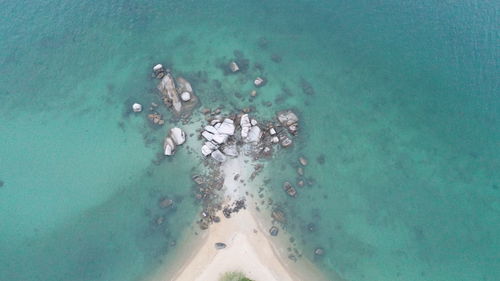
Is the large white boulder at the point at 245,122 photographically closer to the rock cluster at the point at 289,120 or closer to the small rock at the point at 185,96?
the rock cluster at the point at 289,120

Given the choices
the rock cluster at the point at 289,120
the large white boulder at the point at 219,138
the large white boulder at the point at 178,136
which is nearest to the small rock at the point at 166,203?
the large white boulder at the point at 178,136

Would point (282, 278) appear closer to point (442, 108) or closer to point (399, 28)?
point (442, 108)

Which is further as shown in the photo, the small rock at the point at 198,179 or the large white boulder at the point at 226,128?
the large white boulder at the point at 226,128

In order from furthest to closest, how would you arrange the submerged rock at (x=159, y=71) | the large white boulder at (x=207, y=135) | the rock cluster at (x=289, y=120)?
the submerged rock at (x=159, y=71), the rock cluster at (x=289, y=120), the large white boulder at (x=207, y=135)

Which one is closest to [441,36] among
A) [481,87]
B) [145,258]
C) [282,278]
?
[481,87]

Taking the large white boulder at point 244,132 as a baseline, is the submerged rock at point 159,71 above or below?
above

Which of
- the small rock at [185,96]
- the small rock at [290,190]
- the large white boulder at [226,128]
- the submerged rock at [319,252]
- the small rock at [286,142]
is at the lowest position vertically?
the submerged rock at [319,252]

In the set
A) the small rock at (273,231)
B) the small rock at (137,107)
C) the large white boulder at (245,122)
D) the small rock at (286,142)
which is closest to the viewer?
the small rock at (273,231)
